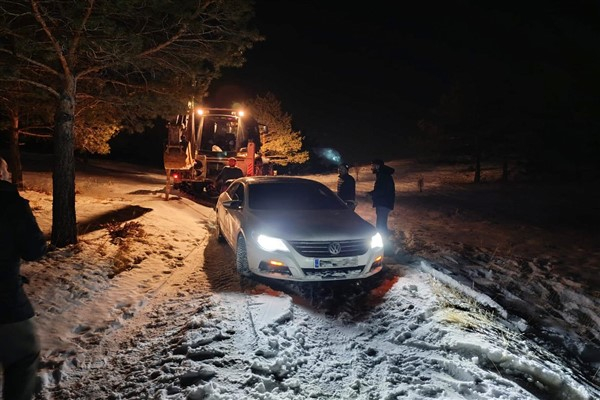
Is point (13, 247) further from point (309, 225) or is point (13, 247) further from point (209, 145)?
point (209, 145)

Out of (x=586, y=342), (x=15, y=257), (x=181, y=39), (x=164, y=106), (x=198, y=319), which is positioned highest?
(x=181, y=39)

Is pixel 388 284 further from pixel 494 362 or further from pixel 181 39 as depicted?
pixel 181 39

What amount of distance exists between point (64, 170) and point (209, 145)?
8266 millimetres

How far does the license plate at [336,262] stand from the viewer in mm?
5652

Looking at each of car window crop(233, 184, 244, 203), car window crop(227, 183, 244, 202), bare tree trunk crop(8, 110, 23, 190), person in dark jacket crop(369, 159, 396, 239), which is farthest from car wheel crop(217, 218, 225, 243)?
bare tree trunk crop(8, 110, 23, 190)

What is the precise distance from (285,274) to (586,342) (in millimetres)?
3957

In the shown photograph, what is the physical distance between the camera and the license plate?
223 inches

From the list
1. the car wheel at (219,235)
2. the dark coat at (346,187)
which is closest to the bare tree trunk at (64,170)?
the car wheel at (219,235)

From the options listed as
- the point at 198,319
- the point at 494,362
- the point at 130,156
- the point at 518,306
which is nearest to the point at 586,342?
the point at 518,306

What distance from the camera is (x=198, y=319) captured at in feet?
16.1

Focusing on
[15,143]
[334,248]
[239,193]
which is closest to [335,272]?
[334,248]

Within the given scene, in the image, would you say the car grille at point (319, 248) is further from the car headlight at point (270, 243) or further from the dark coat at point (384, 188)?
the dark coat at point (384, 188)

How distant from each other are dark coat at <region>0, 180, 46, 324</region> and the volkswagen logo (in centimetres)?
365

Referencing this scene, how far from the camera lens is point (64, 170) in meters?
7.33
